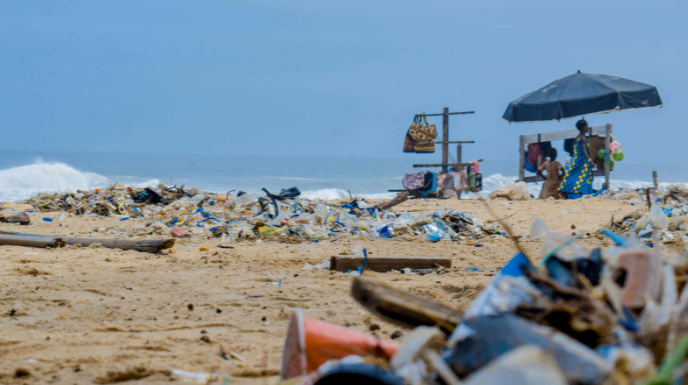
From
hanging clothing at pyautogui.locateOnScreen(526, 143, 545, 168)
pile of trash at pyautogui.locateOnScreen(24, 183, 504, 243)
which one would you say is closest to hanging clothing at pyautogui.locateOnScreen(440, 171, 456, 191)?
hanging clothing at pyautogui.locateOnScreen(526, 143, 545, 168)

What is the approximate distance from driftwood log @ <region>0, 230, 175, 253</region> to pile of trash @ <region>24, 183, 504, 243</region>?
1.09 m

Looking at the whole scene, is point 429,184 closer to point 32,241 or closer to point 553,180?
point 553,180

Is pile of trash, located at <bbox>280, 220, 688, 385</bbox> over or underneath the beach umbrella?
underneath

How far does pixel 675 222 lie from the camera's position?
19.4ft

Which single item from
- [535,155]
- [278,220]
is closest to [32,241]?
[278,220]

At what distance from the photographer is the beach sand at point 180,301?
213cm

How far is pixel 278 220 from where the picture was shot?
6.82m

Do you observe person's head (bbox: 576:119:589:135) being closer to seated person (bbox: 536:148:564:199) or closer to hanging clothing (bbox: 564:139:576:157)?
seated person (bbox: 536:148:564:199)

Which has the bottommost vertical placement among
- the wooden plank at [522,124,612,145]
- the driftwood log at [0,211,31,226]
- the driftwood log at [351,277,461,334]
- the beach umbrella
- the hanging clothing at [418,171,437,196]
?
the driftwood log at [0,211,31,226]

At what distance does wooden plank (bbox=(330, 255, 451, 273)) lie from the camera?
4.34 m

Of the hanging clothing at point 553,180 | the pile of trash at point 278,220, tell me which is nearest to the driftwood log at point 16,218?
the pile of trash at point 278,220

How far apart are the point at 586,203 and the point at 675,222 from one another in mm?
3564

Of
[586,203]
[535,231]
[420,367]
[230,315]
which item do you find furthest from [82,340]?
[586,203]

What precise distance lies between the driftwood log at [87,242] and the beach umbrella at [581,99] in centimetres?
863
